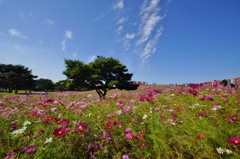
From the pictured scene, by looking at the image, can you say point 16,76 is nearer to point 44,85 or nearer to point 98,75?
point 44,85

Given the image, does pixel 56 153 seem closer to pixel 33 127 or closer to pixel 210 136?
pixel 33 127

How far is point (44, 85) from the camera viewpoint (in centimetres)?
6125

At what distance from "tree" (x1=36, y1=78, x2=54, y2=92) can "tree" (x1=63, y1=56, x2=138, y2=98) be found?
46879 mm

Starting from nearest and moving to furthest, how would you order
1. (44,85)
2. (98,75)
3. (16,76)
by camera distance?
(98,75)
(16,76)
(44,85)

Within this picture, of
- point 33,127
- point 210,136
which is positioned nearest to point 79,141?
point 33,127

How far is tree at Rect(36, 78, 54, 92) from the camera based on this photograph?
6125 centimetres

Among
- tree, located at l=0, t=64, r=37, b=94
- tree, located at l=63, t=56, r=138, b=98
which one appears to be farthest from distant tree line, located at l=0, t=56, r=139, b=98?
tree, located at l=0, t=64, r=37, b=94

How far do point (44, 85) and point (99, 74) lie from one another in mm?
49564

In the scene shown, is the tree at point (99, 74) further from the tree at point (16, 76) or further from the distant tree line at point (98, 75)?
the tree at point (16, 76)

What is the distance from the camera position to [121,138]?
8.39 feet

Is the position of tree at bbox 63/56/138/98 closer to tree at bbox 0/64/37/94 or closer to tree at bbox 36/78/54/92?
tree at bbox 0/64/37/94

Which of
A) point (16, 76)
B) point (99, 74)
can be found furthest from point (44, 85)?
point (99, 74)

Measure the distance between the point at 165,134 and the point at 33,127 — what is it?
2165 mm

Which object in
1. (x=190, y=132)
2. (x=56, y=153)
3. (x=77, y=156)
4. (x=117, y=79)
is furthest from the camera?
(x=117, y=79)
